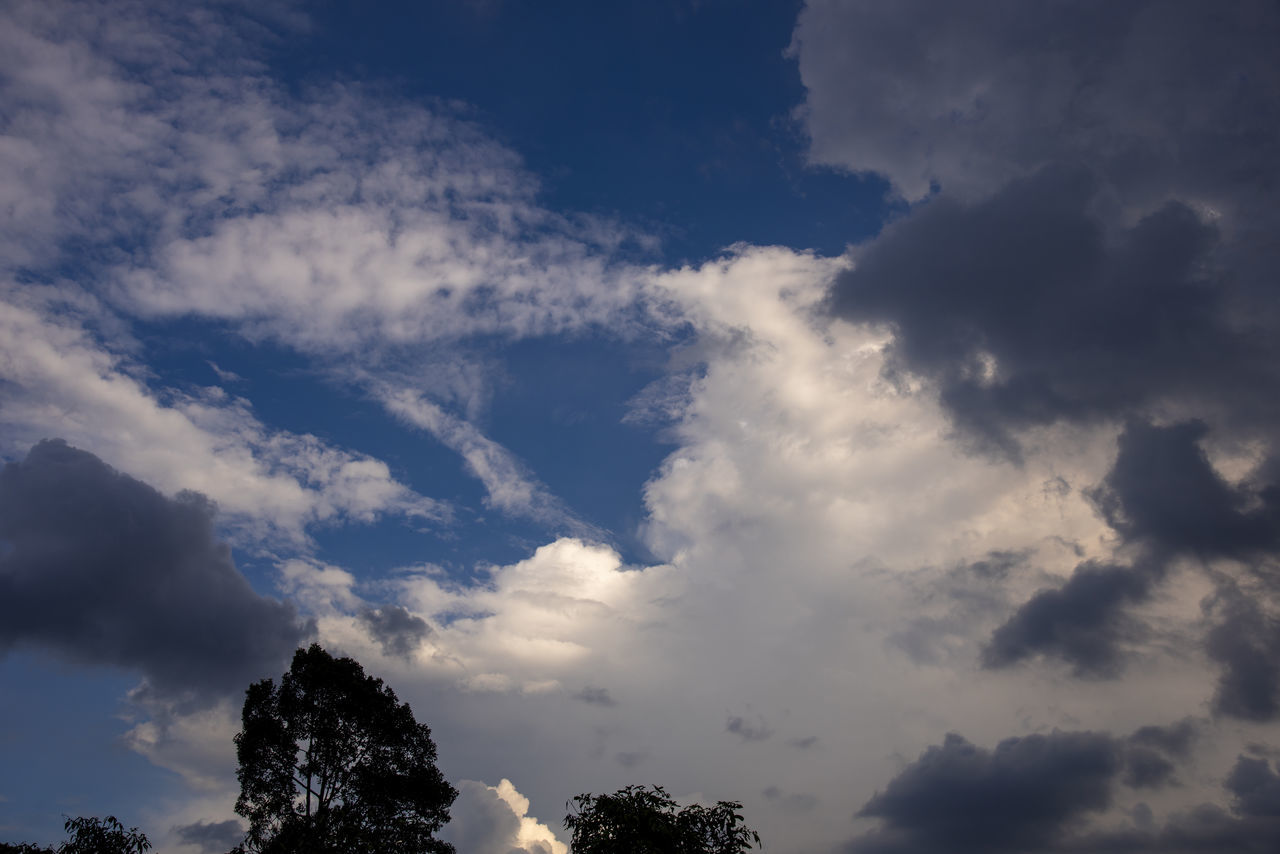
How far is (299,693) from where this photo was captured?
42.3m

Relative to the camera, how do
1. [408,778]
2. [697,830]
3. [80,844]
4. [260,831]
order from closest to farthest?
[80,844] < [697,830] < [260,831] < [408,778]

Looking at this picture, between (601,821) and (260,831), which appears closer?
(601,821)

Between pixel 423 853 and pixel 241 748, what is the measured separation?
38.5 ft

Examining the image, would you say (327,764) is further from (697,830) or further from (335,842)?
(697,830)

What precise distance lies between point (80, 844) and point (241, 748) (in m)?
14.1

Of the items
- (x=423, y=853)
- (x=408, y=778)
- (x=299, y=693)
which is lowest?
(x=423, y=853)

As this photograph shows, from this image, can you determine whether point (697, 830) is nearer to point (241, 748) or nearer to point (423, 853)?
point (423, 853)

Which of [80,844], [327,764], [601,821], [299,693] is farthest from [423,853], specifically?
[80,844]

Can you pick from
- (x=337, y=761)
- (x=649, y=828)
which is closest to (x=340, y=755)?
(x=337, y=761)

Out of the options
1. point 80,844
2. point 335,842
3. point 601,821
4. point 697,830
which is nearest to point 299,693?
point 335,842

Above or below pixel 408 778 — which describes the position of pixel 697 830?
below

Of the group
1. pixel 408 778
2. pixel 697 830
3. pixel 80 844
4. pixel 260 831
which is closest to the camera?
pixel 80 844

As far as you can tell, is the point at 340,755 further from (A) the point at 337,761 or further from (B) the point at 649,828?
(B) the point at 649,828

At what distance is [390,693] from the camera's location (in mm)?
44875
